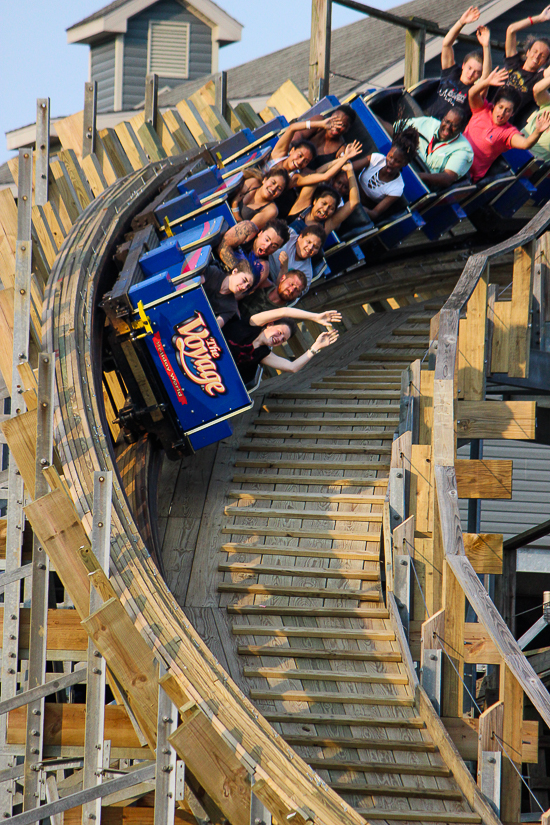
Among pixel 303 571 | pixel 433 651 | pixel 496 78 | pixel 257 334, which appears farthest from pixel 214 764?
pixel 496 78

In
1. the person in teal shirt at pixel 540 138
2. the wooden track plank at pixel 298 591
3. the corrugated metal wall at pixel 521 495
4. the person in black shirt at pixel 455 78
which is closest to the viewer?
the wooden track plank at pixel 298 591

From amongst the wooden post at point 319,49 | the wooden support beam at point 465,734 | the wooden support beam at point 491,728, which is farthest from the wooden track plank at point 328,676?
the wooden post at point 319,49

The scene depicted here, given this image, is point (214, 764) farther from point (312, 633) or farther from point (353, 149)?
point (353, 149)

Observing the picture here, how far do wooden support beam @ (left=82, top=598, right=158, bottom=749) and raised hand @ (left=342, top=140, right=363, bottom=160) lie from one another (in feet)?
12.8

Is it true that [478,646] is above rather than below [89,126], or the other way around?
below

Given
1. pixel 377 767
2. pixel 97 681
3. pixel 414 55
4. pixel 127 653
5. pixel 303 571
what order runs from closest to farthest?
1. pixel 127 653
2. pixel 97 681
3. pixel 377 767
4. pixel 303 571
5. pixel 414 55

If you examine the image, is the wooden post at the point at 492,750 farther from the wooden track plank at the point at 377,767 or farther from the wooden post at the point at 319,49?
the wooden post at the point at 319,49

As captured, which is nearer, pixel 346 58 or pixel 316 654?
pixel 316 654

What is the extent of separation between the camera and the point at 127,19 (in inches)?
672

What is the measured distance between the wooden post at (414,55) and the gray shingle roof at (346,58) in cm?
330

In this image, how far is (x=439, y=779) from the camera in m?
4.67

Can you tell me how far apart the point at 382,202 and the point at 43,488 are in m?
3.69

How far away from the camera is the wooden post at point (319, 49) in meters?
8.80

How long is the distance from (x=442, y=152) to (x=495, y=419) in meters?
3.12
